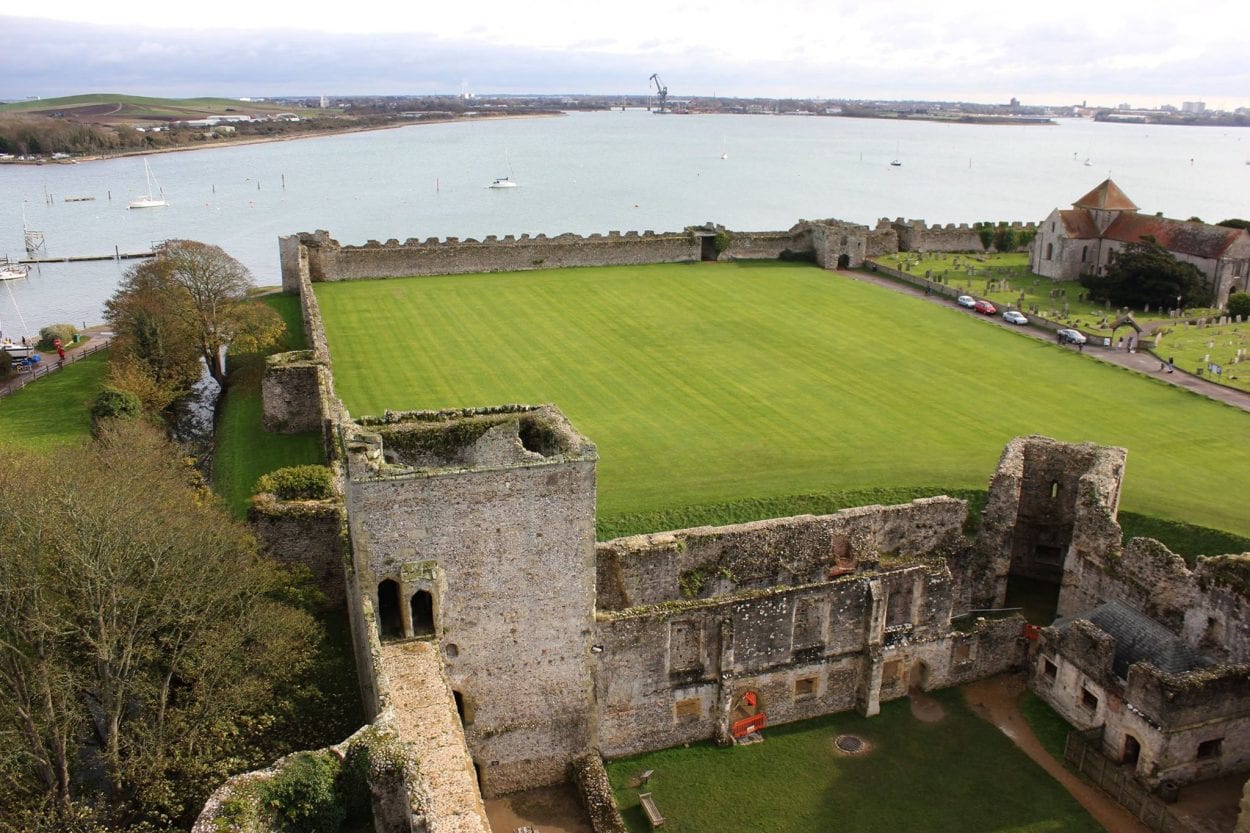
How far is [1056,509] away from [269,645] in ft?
61.8

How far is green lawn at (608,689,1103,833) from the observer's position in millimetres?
16734

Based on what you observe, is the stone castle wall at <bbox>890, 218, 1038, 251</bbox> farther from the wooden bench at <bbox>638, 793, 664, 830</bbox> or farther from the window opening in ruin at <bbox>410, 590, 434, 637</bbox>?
the window opening in ruin at <bbox>410, 590, 434, 637</bbox>

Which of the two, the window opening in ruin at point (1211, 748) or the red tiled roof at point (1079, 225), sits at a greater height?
the red tiled roof at point (1079, 225)

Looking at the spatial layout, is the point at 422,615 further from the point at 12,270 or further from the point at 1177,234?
the point at 12,270

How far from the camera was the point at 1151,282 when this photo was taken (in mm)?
49656

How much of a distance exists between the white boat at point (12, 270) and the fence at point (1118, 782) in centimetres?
6767

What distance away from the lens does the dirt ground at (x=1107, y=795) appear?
16.9 meters

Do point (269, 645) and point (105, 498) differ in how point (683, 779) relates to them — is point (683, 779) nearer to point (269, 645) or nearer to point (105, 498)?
point (269, 645)

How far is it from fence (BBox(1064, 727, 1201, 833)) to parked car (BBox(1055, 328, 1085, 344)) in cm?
2853

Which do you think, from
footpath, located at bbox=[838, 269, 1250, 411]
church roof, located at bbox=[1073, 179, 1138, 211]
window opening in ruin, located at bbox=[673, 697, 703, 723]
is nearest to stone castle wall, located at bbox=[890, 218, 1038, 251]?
church roof, located at bbox=[1073, 179, 1138, 211]

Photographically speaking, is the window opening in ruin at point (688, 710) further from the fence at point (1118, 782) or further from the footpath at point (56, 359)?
the footpath at point (56, 359)

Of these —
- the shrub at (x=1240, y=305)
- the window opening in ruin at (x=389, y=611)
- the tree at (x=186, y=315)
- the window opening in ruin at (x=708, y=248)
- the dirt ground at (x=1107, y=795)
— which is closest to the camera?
the window opening in ruin at (x=389, y=611)

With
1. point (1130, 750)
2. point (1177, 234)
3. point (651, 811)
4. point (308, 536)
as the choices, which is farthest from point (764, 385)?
point (1177, 234)

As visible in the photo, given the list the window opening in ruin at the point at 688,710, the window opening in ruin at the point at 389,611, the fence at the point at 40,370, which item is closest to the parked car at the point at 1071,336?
the window opening in ruin at the point at 688,710
